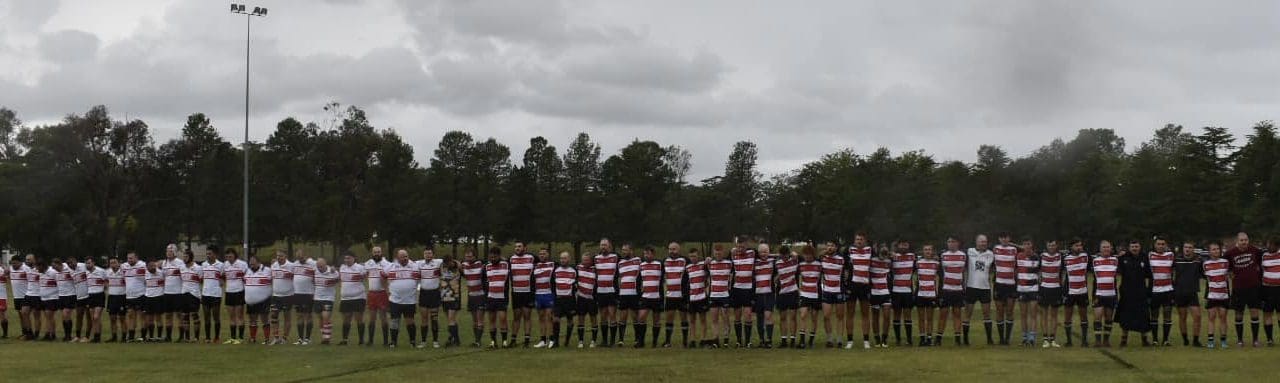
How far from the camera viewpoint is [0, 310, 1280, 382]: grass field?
16.7m

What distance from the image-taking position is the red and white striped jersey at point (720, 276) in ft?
73.3

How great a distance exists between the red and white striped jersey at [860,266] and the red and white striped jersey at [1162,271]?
5080 mm

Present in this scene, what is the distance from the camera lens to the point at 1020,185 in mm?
108375

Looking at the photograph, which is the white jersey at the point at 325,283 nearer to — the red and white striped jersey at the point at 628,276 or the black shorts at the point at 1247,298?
the red and white striped jersey at the point at 628,276

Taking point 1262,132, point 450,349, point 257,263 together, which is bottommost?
point 450,349

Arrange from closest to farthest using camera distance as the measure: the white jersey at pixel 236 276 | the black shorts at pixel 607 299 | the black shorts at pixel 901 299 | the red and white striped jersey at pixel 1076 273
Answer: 1. the red and white striped jersey at pixel 1076 273
2. the black shorts at pixel 901 299
3. the black shorts at pixel 607 299
4. the white jersey at pixel 236 276

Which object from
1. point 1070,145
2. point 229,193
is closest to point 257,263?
point 229,193

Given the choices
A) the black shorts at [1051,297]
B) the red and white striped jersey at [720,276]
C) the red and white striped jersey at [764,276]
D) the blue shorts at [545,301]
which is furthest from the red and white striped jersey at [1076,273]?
the blue shorts at [545,301]

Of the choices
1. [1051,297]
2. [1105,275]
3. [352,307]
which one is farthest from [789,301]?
[352,307]

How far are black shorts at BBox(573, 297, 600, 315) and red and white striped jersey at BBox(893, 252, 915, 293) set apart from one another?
5806mm

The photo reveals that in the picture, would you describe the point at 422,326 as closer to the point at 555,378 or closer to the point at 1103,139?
the point at 555,378

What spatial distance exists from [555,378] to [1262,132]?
90.2 meters

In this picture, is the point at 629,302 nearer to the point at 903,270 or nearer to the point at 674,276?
the point at 674,276

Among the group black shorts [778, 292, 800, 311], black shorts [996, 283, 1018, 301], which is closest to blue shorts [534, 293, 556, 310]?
black shorts [778, 292, 800, 311]
